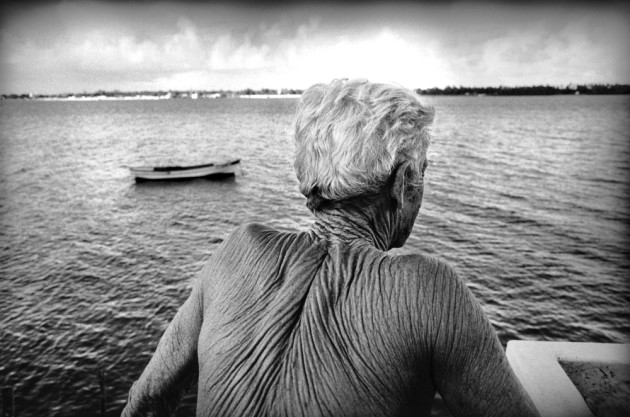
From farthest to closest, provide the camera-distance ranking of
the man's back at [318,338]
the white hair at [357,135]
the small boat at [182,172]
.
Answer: the small boat at [182,172] < the white hair at [357,135] < the man's back at [318,338]

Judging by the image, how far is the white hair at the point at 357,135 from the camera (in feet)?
4.47

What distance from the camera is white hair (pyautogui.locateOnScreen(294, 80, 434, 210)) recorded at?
136cm

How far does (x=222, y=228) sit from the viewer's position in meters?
31.1

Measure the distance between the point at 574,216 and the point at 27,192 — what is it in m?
42.3

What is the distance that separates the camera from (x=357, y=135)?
4.45 ft

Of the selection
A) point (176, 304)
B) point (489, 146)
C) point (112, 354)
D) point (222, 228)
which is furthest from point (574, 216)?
point (489, 146)

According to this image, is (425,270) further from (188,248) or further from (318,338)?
(188,248)

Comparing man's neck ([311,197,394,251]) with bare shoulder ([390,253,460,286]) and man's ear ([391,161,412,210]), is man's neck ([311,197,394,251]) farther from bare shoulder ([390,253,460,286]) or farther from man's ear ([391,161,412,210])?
bare shoulder ([390,253,460,286])

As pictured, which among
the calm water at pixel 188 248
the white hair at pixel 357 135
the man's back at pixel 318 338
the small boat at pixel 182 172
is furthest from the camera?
the small boat at pixel 182 172

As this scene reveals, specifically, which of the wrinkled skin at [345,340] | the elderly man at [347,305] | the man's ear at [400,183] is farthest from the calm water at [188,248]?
the wrinkled skin at [345,340]

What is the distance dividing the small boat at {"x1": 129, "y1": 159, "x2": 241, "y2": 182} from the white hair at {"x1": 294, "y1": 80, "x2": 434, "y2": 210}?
4526 cm

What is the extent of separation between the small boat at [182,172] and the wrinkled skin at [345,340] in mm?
45361

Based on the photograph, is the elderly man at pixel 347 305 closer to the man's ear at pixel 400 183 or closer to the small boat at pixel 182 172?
the man's ear at pixel 400 183

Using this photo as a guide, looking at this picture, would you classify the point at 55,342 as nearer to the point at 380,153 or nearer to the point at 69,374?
the point at 69,374
